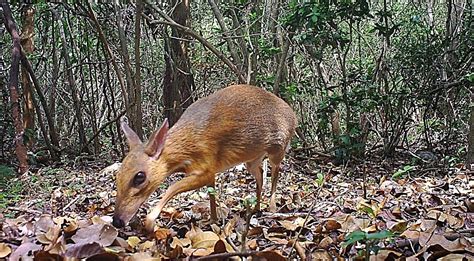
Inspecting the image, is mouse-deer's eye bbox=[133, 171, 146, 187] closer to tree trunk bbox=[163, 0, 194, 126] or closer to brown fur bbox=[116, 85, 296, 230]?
brown fur bbox=[116, 85, 296, 230]

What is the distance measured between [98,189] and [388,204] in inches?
124

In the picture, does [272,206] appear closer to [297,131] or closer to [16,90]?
[16,90]

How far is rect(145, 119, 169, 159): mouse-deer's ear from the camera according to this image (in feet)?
11.6

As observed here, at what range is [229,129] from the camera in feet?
13.3

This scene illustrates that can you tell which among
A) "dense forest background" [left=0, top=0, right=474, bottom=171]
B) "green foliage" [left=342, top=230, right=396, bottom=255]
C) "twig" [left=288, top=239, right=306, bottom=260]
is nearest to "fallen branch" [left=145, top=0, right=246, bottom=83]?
"dense forest background" [left=0, top=0, right=474, bottom=171]

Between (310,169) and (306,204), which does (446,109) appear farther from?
(306,204)

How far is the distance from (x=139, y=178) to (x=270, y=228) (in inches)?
32.8

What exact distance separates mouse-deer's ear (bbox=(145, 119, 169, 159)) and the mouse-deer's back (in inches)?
3.8

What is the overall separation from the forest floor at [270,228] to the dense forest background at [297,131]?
0.01 m

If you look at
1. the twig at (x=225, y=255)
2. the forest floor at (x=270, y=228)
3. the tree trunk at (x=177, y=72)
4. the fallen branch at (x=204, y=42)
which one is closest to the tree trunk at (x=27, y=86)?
the tree trunk at (x=177, y=72)

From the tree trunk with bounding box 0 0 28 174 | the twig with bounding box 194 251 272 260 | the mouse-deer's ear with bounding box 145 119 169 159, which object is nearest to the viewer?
the twig with bounding box 194 251 272 260

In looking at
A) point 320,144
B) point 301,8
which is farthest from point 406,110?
point 301,8

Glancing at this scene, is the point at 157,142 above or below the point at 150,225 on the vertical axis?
above

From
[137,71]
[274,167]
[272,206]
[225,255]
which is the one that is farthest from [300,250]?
[137,71]
